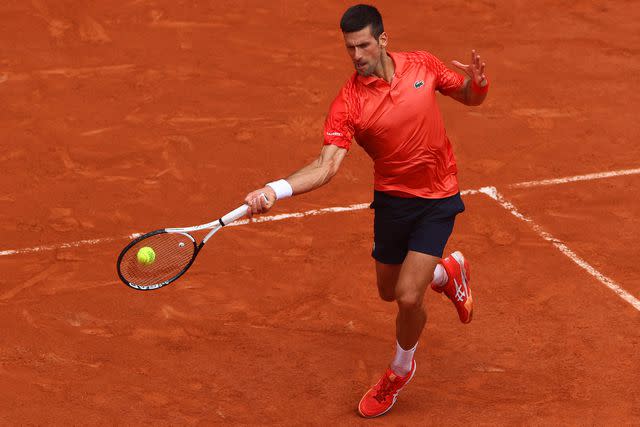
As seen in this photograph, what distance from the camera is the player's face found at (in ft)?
21.7

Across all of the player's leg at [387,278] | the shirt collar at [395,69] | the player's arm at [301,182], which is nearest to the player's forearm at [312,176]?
the player's arm at [301,182]

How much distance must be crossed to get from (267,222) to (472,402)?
291 cm

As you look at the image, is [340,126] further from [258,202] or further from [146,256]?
[146,256]

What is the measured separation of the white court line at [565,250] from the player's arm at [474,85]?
227 centimetres

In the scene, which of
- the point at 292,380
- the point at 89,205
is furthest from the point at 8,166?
the point at 292,380

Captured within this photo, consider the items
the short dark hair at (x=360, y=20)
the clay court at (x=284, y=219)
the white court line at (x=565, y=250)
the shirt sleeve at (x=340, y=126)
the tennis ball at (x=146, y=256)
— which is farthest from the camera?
the white court line at (x=565, y=250)

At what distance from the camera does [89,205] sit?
9.91m

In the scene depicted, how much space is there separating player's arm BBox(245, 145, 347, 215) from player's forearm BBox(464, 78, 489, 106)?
0.94 m

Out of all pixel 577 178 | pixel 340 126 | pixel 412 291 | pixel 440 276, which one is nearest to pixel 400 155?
pixel 340 126

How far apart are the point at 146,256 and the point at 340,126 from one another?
1417 mm

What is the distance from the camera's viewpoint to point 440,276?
7637 mm

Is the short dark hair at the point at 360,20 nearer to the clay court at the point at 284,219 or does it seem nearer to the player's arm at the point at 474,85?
the player's arm at the point at 474,85

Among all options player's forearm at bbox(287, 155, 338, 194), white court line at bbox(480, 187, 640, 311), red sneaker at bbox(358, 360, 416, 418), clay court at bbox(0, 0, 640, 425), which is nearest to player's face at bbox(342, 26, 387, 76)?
player's forearm at bbox(287, 155, 338, 194)

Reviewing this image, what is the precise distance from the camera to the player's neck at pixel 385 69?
269 inches
